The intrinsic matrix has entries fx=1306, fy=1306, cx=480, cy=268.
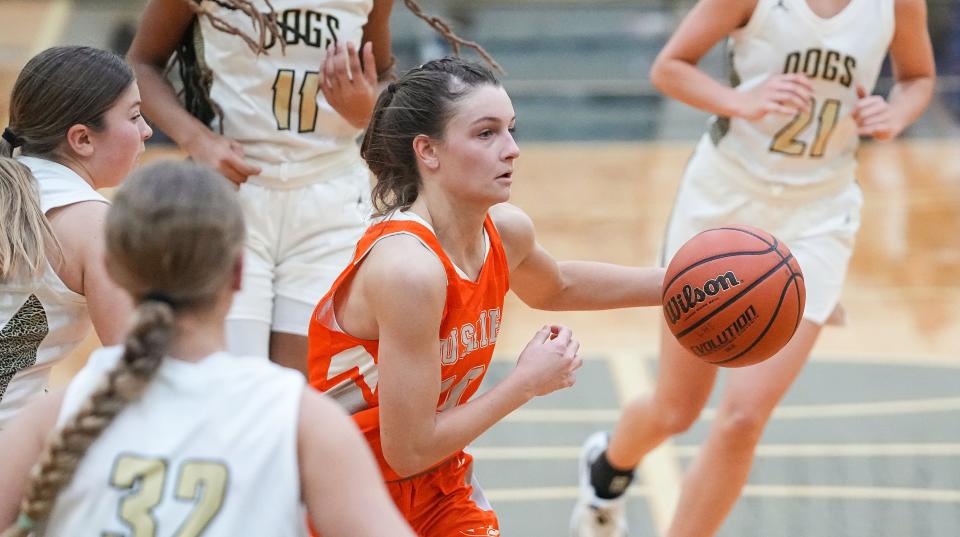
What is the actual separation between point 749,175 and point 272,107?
155cm

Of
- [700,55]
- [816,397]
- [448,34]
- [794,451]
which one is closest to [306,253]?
[448,34]

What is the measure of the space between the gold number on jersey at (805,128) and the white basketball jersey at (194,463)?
104 inches

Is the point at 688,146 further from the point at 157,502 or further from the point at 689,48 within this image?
the point at 157,502

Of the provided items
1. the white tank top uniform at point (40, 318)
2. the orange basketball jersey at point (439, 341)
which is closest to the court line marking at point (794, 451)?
the orange basketball jersey at point (439, 341)

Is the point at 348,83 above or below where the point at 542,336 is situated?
above

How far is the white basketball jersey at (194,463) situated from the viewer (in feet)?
6.08

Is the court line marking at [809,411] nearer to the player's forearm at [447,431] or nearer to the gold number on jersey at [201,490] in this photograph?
the player's forearm at [447,431]

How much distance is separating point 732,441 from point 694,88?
1.14 m

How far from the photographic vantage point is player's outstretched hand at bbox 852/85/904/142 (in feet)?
13.3

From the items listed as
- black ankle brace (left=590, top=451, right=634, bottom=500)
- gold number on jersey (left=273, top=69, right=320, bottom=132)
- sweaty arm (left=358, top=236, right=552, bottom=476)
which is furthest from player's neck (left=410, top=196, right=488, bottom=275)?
black ankle brace (left=590, top=451, right=634, bottom=500)

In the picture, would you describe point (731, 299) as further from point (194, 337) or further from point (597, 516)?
A: point (597, 516)

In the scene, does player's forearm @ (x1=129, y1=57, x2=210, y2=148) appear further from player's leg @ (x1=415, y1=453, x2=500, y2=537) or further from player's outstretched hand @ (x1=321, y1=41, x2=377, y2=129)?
player's leg @ (x1=415, y1=453, x2=500, y2=537)

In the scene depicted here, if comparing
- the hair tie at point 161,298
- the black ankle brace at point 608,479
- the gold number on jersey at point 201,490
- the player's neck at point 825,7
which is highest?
the hair tie at point 161,298

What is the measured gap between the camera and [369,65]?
3.68m
